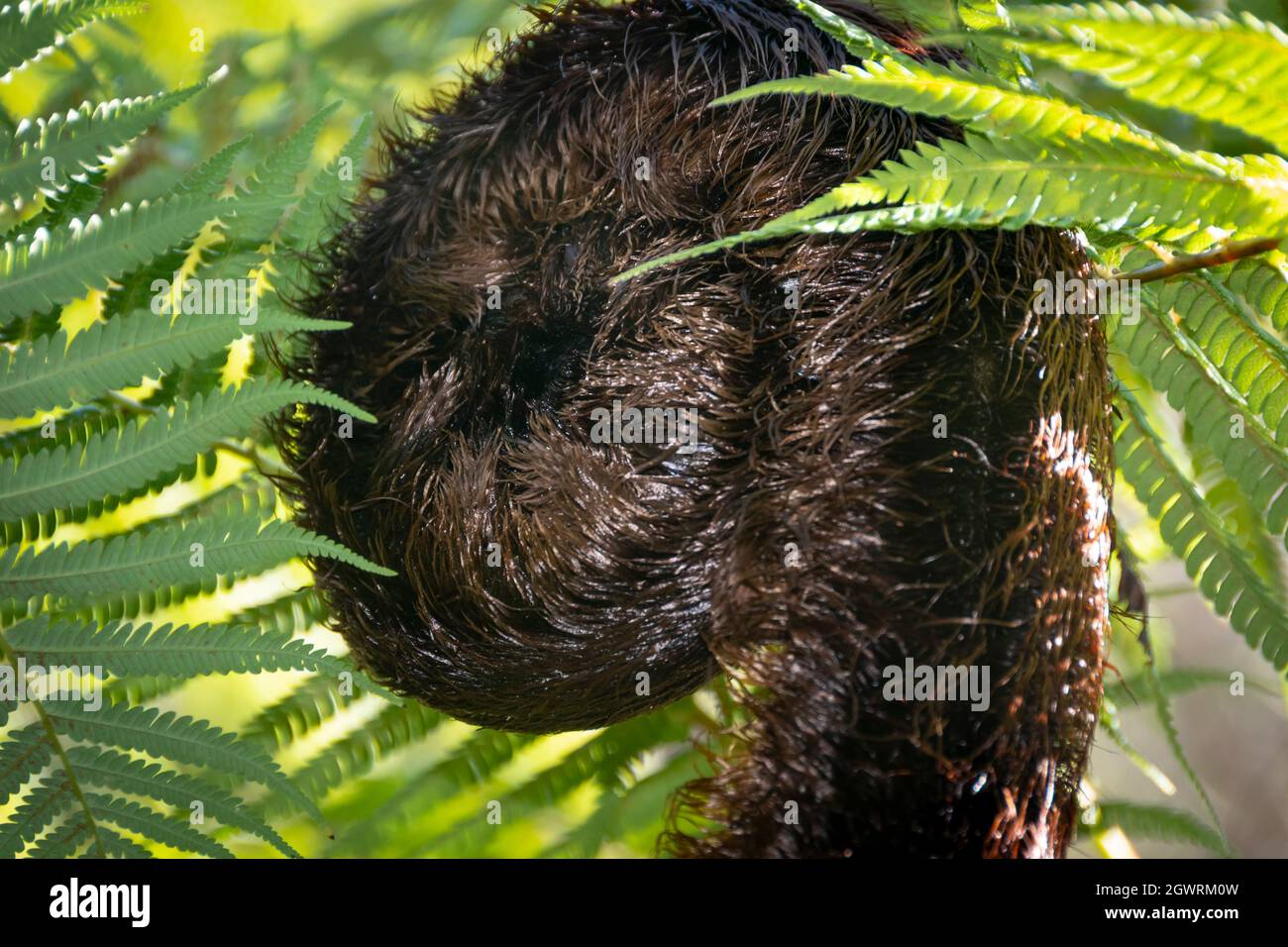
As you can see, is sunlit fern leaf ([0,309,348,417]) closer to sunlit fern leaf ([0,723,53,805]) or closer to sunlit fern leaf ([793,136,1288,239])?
sunlit fern leaf ([0,723,53,805])

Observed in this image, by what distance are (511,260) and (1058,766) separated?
447 mm

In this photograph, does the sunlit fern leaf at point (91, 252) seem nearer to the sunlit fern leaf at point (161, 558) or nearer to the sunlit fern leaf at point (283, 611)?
the sunlit fern leaf at point (161, 558)

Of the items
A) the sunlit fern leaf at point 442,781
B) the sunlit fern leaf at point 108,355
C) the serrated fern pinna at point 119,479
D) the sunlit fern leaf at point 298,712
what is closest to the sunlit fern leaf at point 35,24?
the serrated fern pinna at point 119,479

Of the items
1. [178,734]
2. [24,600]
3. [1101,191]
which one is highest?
[1101,191]

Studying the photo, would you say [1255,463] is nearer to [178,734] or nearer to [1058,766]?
[1058,766]

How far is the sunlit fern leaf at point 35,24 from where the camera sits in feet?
2.56

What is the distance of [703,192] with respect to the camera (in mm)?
628

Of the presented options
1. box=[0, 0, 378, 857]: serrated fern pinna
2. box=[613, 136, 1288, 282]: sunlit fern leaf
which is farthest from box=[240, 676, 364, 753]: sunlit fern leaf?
box=[613, 136, 1288, 282]: sunlit fern leaf

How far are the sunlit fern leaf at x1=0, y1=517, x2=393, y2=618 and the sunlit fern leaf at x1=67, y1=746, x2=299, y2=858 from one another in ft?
0.41

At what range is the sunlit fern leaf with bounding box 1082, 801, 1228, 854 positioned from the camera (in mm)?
1158

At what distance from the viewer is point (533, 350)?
0.67 metres

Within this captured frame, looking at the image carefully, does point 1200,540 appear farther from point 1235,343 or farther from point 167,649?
point 167,649

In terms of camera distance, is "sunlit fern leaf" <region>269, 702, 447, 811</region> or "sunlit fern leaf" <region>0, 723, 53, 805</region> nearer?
"sunlit fern leaf" <region>0, 723, 53, 805</region>
